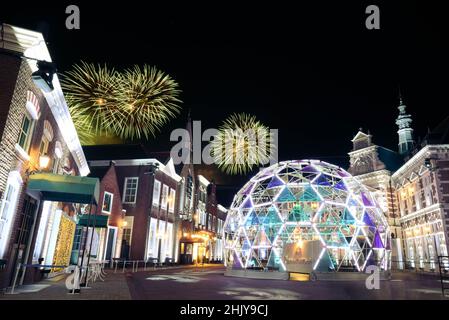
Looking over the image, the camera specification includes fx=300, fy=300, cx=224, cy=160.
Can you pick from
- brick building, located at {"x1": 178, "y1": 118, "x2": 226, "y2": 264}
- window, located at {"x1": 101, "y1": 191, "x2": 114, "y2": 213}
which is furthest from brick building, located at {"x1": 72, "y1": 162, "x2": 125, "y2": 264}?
brick building, located at {"x1": 178, "y1": 118, "x2": 226, "y2": 264}

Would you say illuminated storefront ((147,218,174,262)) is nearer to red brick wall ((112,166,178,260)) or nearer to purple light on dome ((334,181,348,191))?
red brick wall ((112,166,178,260))

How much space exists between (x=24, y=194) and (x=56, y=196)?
Answer: 179 cm

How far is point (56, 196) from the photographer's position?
1153cm

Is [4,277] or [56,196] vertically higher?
[56,196]

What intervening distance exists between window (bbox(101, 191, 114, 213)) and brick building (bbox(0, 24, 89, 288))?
9672mm

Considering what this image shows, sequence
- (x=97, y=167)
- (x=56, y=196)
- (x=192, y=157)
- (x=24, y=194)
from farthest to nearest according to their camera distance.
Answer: (x=192, y=157)
(x=97, y=167)
(x=56, y=196)
(x=24, y=194)

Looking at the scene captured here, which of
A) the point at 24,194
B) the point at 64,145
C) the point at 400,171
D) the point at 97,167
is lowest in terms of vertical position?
the point at 24,194

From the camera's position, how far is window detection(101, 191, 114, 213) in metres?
23.5

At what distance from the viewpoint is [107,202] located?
2378cm
